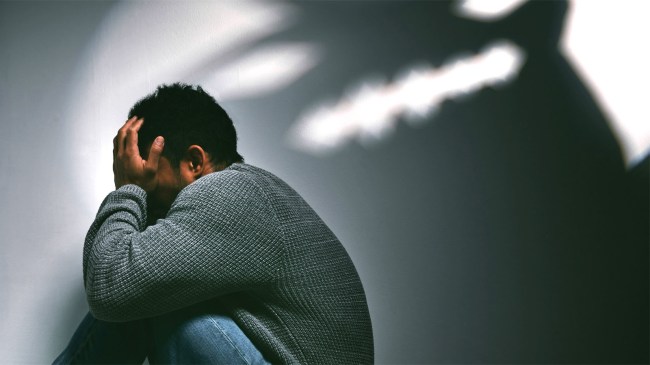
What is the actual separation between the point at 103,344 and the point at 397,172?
685 millimetres

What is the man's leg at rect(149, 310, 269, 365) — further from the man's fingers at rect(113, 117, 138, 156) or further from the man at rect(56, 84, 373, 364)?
the man's fingers at rect(113, 117, 138, 156)

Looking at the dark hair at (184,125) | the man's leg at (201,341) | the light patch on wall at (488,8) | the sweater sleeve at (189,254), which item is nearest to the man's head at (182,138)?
the dark hair at (184,125)

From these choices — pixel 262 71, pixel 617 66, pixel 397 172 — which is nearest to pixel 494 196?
pixel 397 172

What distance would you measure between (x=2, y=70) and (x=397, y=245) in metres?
0.93

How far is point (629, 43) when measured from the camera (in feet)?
4.27

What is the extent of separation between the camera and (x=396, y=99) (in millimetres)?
1274

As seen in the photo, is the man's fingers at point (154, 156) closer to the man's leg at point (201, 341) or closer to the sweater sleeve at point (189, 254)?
the sweater sleeve at point (189, 254)

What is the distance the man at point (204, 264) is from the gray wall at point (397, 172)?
0.31 metres

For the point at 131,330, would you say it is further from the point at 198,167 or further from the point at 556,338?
the point at 556,338

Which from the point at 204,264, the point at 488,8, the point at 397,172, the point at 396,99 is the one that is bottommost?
the point at 204,264

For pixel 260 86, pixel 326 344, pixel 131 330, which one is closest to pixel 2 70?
pixel 260 86

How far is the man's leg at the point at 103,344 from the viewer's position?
35.3 inches

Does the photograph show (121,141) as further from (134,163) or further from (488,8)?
(488,8)

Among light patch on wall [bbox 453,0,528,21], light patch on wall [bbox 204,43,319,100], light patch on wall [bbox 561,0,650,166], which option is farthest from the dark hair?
light patch on wall [bbox 561,0,650,166]
